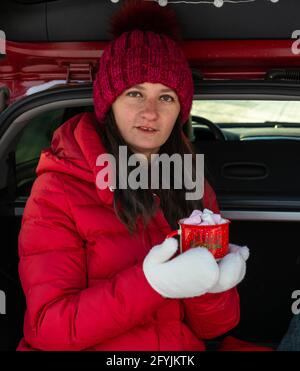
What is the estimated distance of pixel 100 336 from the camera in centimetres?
146

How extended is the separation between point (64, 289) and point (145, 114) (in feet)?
1.69

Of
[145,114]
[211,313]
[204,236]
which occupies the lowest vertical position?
[211,313]

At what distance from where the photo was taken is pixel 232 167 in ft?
7.60

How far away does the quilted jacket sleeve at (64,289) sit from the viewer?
1.43 metres

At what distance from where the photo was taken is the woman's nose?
1642 mm

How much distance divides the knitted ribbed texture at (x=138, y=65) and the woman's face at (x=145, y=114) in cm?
3

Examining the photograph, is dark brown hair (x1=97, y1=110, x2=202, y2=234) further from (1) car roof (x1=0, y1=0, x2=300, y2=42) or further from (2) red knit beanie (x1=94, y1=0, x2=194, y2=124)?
(1) car roof (x1=0, y1=0, x2=300, y2=42)

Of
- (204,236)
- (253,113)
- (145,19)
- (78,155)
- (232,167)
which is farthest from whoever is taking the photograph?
(253,113)

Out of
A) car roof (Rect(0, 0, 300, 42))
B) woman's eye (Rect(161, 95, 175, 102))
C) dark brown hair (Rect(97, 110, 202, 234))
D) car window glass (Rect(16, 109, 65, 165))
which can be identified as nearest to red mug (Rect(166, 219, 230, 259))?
dark brown hair (Rect(97, 110, 202, 234))

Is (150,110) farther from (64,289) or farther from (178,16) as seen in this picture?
(64,289)

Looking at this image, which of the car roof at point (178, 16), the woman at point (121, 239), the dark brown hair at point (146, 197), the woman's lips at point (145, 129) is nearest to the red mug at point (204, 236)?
the woman at point (121, 239)

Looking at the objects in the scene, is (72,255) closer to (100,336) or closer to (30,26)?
(100,336)

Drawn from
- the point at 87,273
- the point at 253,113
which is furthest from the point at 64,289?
the point at 253,113

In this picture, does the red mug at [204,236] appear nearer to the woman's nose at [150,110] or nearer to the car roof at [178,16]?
the woman's nose at [150,110]
